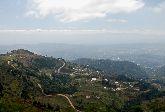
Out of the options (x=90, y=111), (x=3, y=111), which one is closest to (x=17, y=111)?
(x=3, y=111)

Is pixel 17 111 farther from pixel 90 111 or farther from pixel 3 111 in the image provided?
pixel 90 111
